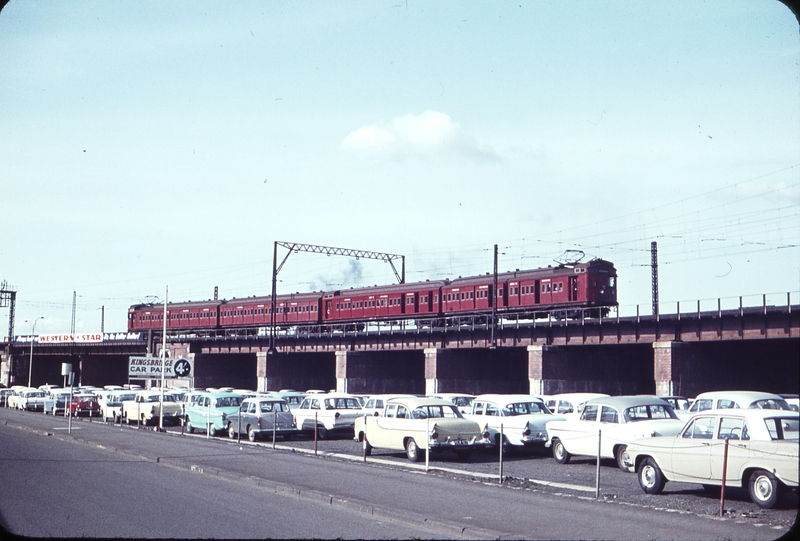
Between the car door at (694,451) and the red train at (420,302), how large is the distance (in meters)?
37.7

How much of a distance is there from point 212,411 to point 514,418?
1317cm

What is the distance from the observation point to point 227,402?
103ft

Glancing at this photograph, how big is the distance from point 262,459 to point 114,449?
6.12 metres

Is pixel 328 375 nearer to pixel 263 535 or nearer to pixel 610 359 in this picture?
pixel 610 359

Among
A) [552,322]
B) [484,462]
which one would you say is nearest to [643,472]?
[484,462]

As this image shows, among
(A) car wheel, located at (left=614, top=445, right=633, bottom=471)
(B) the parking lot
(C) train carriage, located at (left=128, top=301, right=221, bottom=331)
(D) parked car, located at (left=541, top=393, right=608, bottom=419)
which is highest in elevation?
(C) train carriage, located at (left=128, top=301, right=221, bottom=331)

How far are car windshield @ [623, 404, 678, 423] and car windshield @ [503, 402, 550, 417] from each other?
15.7 feet

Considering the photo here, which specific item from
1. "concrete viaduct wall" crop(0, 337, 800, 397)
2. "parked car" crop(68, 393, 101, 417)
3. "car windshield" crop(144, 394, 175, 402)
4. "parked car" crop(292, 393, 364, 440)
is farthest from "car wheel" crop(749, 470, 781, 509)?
"parked car" crop(68, 393, 101, 417)

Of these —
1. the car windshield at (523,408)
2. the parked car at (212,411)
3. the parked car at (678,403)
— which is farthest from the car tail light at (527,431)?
the parked car at (212,411)

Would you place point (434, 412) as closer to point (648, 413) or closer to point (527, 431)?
point (527, 431)

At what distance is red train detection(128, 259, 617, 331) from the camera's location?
53.0 metres

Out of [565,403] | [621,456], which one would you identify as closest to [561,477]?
[621,456]

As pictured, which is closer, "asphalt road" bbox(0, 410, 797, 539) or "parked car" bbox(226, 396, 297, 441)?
"asphalt road" bbox(0, 410, 797, 539)

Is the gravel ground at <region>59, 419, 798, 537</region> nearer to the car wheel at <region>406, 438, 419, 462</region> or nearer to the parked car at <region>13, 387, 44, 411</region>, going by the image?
the car wheel at <region>406, 438, 419, 462</region>
